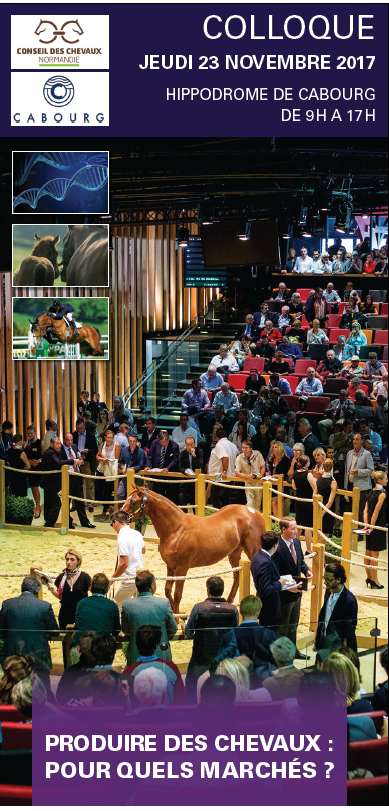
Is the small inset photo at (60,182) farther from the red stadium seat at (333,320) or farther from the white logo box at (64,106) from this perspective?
the red stadium seat at (333,320)

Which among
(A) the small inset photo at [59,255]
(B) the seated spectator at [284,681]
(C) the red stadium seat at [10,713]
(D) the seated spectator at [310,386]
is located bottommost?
(C) the red stadium seat at [10,713]

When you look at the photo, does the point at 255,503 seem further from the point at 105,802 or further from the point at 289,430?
the point at 105,802

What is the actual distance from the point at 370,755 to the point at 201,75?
4216 millimetres

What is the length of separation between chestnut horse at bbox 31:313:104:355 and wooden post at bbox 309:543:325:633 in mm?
2357

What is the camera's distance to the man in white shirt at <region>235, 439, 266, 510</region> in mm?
12930

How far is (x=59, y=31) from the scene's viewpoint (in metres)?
8.26

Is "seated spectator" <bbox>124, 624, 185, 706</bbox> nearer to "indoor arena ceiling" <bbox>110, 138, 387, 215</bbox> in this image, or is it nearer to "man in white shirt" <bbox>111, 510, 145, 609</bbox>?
"man in white shirt" <bbox>111, 510, 145, 609</bbox>

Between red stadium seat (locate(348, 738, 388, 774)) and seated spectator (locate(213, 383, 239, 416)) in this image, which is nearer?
red stadium seat (locate(348, 738, 388, 774))

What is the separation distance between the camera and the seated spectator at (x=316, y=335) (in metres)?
16.5

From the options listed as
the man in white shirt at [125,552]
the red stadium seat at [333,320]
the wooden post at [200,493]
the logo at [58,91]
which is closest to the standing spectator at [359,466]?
the wooden post at [200,493]

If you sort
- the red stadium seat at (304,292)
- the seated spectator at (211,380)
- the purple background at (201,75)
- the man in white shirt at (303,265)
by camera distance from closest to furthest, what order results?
the purple background at (201,75)
the seated spectator at (211,380)
the red stadium seat at (304,292)
the man in white shirt at (303,265)

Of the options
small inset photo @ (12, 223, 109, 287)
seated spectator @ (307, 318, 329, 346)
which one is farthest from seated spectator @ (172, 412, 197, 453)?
small inset photo @ (12, 223, 109, 287)

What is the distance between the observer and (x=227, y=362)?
1617cm

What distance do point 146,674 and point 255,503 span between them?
20.9 ft
